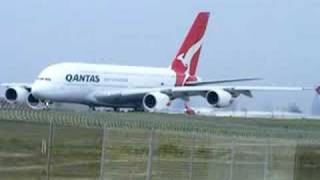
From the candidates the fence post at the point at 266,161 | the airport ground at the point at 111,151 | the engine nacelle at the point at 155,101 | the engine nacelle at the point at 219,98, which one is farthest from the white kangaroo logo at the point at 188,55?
the airport ground at the point at 111,151

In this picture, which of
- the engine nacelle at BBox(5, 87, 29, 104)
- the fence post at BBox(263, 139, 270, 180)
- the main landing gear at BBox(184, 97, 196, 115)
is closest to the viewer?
the fence post at BBox(263, 139, 270, 180)

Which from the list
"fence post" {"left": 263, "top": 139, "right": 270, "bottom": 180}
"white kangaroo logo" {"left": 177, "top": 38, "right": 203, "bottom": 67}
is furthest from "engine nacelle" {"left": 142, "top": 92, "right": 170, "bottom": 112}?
"fence post" {"left": 263, "top": 139, "right": 270, "bottom": 180}

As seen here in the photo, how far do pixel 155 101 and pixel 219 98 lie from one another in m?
3.78

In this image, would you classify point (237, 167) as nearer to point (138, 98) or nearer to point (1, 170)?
point (1, 170)

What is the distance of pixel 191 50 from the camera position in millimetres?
60438

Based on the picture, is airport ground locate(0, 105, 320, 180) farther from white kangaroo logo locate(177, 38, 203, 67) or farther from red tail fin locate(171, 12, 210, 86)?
white kangaroo logo locate(177, 38, 203, 67)

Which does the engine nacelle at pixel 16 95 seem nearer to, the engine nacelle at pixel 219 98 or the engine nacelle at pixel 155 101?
the engine nacelle at pixel 155 101

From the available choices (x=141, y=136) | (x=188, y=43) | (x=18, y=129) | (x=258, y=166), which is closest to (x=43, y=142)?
(x=18, y=129)

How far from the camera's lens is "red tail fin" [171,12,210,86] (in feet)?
195

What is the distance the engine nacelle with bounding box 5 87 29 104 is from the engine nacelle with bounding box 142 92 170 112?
25.1ft

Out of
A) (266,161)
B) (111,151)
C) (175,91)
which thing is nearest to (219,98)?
(175,91)

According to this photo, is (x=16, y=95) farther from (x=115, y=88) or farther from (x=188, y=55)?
(x=188, y=55)

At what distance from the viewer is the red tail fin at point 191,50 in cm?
5938

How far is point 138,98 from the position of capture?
5269 centimetres
